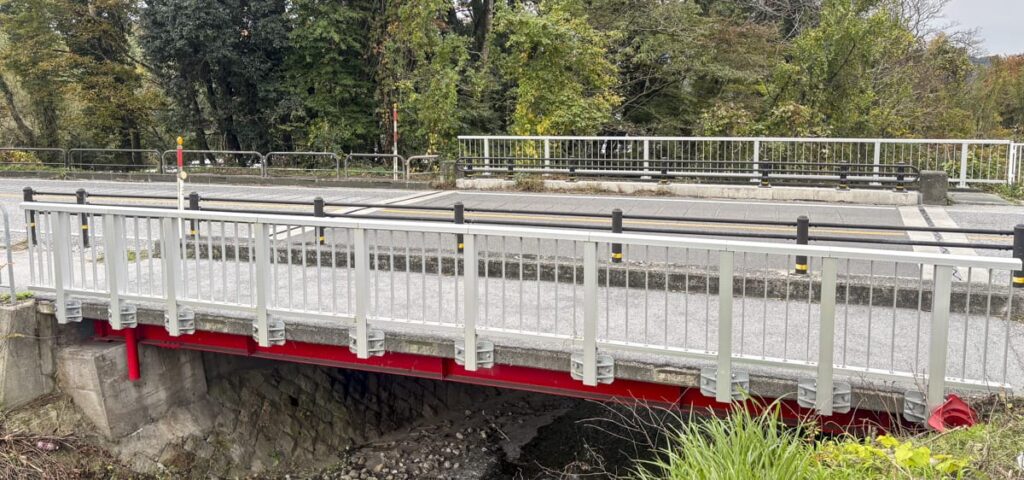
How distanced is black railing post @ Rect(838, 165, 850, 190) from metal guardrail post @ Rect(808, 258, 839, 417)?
Answer: 14633mm

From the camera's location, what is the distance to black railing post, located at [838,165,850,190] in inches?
765

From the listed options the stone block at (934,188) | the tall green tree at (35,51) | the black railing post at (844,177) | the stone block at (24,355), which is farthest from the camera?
the tall green tree at (35,51)

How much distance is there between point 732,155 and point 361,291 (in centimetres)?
1592

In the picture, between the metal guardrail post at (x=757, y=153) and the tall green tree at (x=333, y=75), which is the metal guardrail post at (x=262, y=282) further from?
the tall green tree at (x=333, y=75)

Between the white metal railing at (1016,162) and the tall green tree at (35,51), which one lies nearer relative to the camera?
the white metal railing at (1016,162)

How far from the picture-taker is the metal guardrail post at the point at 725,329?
20.0 feet

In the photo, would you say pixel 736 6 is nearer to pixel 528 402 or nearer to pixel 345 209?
pixel 345 209

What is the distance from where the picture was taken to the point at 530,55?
84.2 ft

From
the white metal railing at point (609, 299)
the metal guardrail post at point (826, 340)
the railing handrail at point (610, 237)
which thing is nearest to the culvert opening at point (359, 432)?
the white metal railing at point (609, 299)

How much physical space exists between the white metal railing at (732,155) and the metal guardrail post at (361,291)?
1383 cm

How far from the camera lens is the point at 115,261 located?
27.3 ft

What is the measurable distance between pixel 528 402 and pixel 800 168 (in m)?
11.3

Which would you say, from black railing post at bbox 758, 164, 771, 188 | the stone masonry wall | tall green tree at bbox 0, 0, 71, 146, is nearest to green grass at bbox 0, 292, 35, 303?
the stone masonry wall

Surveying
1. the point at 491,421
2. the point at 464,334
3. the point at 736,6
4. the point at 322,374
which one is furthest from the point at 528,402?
the point at 736,6
